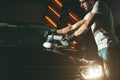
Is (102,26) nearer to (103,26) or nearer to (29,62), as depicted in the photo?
(103,26)

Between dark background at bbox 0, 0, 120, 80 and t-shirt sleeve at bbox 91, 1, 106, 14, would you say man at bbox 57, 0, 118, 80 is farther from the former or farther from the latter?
dark background at bbox 0, 0, 120, 80

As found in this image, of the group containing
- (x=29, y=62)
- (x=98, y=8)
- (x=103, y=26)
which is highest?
(x=98, y=8)

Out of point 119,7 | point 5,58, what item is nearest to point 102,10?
point 5,58

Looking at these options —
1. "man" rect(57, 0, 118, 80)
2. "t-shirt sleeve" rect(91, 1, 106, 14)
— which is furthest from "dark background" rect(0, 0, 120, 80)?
"t-shirt sleeve" rect(91, 1, 106, 14)

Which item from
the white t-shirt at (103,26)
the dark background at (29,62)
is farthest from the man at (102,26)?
the dark background at (29,62)

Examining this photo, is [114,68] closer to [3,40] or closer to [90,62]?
[90,62]

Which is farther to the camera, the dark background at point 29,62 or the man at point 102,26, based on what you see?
the man at point 102,26

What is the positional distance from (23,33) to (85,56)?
4.17 ft

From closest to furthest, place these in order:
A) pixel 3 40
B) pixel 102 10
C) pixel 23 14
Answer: pixel 102 10, pixel 3 40, pixel 23 14

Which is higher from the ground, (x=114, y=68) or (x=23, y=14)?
(x=23, y=14)

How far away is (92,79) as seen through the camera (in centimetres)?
520

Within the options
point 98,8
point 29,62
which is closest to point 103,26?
point 98,8

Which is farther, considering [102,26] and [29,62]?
[102,26]

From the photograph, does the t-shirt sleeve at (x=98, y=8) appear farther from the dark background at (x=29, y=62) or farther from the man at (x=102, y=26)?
the dark background at (x=29, y=62)
